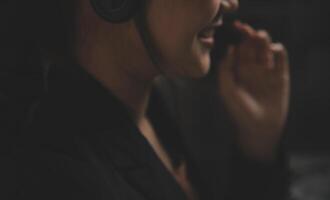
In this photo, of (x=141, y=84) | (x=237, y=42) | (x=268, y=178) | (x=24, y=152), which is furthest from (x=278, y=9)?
(x=24, y=152)

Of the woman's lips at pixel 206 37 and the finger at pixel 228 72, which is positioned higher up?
the woman's lips at pixel 206 37

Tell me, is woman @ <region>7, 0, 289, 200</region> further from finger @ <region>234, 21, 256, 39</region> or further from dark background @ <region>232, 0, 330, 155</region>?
dark background @ <region>232, 0, 330, 155</region>

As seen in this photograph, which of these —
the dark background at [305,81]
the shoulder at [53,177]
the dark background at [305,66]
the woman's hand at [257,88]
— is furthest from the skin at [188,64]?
the dark background at [305,66]

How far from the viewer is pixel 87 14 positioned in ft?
2.75

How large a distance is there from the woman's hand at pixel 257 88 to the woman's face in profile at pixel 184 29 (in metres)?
0.28

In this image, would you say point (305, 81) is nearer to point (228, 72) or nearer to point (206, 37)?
point (228, 72)

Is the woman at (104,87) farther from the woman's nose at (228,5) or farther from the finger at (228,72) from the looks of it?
the finger at (228,72)

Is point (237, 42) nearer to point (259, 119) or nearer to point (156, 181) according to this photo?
point (259, 119)

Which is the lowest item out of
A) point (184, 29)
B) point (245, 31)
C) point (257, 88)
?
point (257, 88)

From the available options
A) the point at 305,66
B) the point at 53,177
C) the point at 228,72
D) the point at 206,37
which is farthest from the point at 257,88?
the point at 305,66

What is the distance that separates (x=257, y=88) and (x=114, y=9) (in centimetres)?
52

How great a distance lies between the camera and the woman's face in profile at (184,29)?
2.60 ft

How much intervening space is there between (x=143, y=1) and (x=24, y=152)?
12.7 inches

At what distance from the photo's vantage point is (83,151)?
801mm
